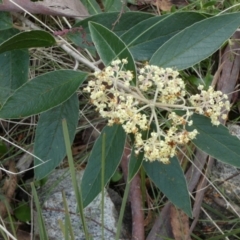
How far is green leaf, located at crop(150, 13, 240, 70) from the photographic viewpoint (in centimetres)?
110

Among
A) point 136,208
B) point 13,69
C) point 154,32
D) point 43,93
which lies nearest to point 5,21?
point 13,69

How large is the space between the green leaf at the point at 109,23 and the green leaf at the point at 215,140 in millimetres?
295

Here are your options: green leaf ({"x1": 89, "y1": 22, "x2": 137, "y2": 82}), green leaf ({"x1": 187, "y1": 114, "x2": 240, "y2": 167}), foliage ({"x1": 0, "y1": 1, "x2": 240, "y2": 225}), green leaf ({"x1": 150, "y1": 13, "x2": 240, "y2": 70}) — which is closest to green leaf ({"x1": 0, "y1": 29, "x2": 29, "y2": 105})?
foliage ({"x1": 0, "y1": 1, "x2": 240, "y2": 225})

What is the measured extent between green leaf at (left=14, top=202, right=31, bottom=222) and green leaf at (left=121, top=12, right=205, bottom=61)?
58 cm

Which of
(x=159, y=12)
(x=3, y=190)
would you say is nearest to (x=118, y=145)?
(x=3, y=190)

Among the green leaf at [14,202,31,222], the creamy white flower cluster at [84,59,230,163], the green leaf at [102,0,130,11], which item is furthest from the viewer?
the green leaf at [14,202,31,222]

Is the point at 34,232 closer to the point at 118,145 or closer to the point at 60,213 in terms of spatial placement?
the point at 60,213

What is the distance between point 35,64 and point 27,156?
290 mm

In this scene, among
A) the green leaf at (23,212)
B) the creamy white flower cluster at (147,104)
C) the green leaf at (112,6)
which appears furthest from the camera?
the green leaf at (23,212)

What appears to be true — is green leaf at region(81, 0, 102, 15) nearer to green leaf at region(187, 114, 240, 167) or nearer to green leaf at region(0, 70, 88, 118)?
green leaf at region(0, 70, 88, 118)

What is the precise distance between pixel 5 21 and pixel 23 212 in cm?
57

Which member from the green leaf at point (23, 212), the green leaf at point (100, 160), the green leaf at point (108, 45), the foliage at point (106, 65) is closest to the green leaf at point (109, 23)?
the foliage at point (106, 65)

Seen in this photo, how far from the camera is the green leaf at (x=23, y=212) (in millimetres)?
1415

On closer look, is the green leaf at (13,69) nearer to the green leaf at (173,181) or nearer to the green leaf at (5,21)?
the green leaf at (5,21)
